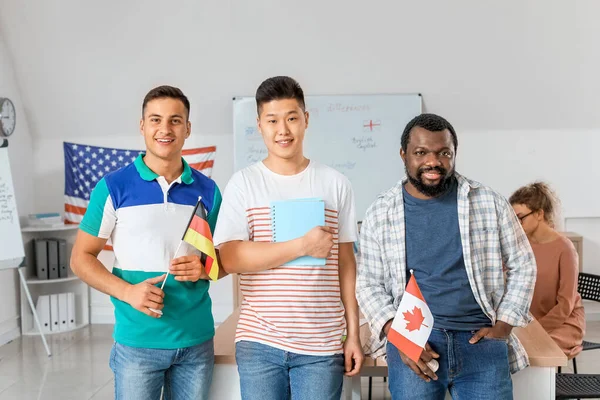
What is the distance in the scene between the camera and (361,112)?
5738 mm

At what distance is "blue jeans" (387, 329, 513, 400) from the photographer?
1.95 m

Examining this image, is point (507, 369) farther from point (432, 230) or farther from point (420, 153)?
point (420, 153)

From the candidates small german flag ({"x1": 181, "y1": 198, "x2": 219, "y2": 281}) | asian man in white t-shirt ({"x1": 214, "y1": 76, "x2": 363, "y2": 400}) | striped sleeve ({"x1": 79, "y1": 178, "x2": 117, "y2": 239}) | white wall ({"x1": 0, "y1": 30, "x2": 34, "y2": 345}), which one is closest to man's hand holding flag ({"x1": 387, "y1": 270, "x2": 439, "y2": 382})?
asian man in white t-shirt ({"x1": 214, "y1": 76, "x2": 363, "y2": 400})

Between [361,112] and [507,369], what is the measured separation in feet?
13.0

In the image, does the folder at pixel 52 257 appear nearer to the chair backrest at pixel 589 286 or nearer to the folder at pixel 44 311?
the folder at pixel 44 311

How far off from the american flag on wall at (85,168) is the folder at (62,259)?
296 millimetres

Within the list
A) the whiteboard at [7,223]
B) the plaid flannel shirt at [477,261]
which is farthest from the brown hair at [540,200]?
the whiteboard at [7,223]

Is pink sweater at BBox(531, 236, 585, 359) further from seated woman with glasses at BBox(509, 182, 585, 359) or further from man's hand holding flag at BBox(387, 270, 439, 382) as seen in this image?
man's hand holding flag at BBox(387, 270, 439, 382)

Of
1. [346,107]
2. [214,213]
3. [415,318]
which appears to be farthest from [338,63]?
[415,318]

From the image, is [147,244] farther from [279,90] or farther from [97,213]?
[279,90]

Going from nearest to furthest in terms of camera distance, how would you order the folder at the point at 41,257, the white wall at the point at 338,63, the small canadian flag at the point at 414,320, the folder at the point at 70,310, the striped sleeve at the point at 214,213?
1. the small canadian flag at the point at 414,320
2. the striped sleeve at the point at 214,213
3. the white wall at the point at 338,63
4. the folder at the point at 41,257
5. the folder at the point at 70,310

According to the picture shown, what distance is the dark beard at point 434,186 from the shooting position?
1.96 meters

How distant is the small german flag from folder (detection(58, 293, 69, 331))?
4.28 m

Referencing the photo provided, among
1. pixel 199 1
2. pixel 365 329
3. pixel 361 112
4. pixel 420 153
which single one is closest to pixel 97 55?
pixel 199 1
